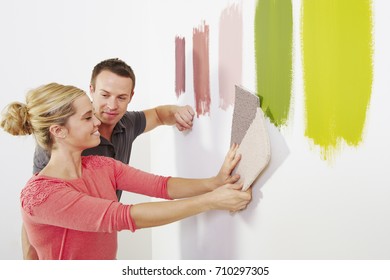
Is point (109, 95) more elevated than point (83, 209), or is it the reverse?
point (109, 95)

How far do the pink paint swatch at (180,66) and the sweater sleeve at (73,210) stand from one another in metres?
0.68

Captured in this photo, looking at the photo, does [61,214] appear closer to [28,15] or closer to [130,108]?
[130,108]

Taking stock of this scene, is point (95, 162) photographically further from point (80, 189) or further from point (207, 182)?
point (207, 182)

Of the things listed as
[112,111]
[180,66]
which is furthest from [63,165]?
[180,66]

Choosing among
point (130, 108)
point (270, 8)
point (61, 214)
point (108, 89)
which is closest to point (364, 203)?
point (270, 8)

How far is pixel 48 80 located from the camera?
7.06ft

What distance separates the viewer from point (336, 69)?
83 cm

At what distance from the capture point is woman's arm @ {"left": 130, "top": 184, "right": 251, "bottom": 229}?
1.12 meters

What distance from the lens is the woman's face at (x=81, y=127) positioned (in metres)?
1.19

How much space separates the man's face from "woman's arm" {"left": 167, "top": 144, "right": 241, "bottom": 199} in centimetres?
34

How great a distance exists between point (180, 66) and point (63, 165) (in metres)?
0.66

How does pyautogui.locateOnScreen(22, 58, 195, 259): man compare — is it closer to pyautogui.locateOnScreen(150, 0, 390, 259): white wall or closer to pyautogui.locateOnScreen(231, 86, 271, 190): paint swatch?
pyautogui.locateOnScreen(150, 0, 390, 259): white wall

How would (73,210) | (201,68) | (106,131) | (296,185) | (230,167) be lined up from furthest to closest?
(106,131) → (201,68) → (230,167) → (73,210) → (296,185)

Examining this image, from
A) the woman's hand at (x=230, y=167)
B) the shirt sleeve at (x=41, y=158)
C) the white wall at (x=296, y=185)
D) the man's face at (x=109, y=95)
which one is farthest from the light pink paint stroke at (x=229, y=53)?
the shirt sleeve at (x=41, y=158)
